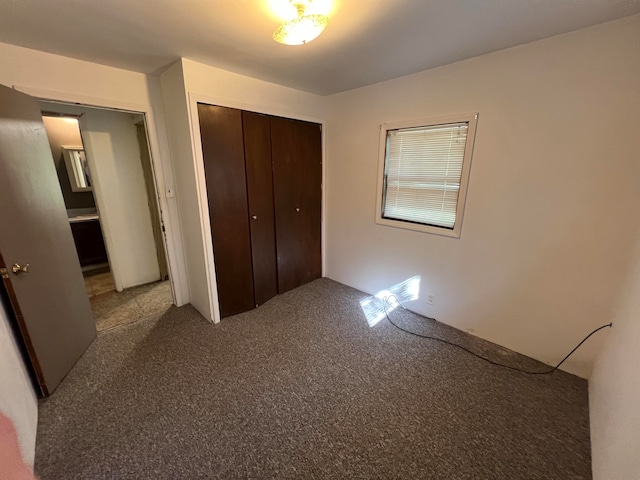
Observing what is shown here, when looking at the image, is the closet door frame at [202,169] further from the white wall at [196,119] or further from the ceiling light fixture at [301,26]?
the ceiling light fixture at [301,26]

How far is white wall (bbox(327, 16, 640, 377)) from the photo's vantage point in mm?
1580

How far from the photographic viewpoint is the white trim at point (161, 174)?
1953mm

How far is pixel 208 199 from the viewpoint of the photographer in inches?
90.7

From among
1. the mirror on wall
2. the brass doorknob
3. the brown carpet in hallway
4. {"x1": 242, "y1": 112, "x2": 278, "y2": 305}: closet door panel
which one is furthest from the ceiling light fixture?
the mirror on wall

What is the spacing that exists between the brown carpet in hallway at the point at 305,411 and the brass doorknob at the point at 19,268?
0.87 metres

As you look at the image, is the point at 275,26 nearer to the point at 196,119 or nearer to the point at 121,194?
the point at 196,119

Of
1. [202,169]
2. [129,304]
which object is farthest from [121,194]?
[202,169]

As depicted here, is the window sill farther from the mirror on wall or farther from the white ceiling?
the mirror on wall

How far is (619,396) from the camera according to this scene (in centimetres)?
128

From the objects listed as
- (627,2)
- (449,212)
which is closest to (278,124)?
(449,212)

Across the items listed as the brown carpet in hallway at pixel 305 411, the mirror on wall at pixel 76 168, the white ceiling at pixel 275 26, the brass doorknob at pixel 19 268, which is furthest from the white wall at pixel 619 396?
the mirror on wall at pixel 76 168

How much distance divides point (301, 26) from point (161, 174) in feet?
6.39

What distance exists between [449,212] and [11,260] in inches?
125

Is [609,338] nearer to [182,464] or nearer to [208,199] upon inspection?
[182,464]
